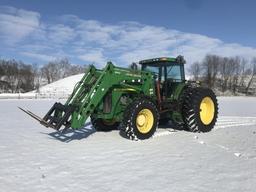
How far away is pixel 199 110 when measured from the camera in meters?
11.8

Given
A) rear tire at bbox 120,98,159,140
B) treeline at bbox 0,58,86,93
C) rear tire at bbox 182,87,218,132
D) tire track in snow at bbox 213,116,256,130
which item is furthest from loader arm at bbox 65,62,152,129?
treeline at bbox 0,58,86,93

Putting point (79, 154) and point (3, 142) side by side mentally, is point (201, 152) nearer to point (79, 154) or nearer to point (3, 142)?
point (79, 154)

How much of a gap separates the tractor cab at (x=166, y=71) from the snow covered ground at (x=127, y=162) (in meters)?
1.61

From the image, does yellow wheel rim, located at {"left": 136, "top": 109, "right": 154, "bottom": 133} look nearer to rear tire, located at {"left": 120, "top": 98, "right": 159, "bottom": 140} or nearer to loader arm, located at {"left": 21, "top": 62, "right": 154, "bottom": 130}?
rear tire, located at {"left": 120, "top": 98, "right": 159, "bottom": 140}

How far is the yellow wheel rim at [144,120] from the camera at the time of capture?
10238 mm

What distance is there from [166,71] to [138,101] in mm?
2437

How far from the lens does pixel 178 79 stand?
41.0 feet

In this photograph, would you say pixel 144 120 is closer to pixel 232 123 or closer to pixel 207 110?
pixel 207 110

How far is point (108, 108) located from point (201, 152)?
334 centimetres

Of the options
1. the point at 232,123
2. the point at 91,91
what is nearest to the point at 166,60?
the point at 91,91

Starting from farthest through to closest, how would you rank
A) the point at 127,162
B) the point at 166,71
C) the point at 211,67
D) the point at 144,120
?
the point at 211,67 < the point at 166,71 < the point at 144,120 < the point at 127,162

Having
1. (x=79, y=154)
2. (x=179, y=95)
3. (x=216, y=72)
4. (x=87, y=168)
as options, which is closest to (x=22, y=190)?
(x=87, y=168)

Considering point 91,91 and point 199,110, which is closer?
point 91,91

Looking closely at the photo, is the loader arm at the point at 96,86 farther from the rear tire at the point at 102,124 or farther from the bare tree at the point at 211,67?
the bare tree at the point at 211,67
